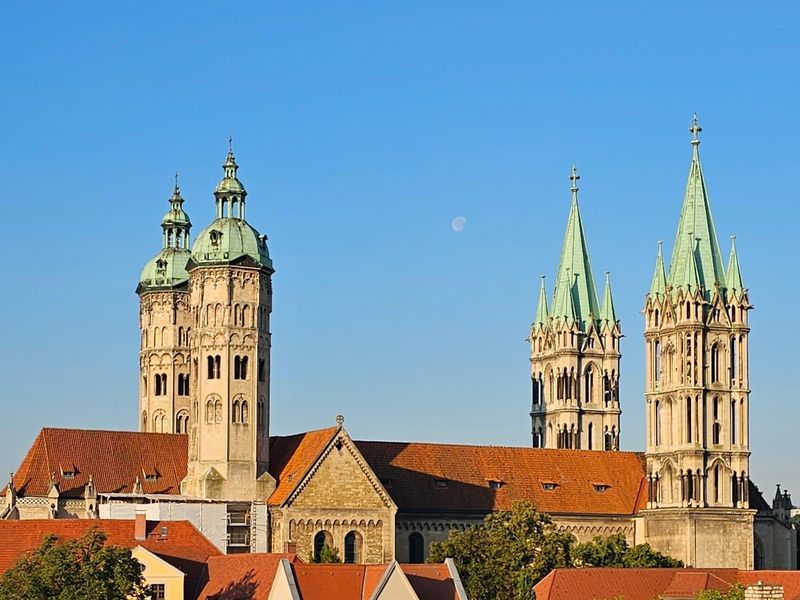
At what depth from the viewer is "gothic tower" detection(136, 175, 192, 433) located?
429ft

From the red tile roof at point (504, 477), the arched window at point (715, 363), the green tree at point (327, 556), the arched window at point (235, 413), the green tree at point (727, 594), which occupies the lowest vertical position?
the green tree at point (727, 594)

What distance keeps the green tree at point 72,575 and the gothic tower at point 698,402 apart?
53111 mm

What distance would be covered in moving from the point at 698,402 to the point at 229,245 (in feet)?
106

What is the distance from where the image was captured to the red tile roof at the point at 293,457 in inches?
4281

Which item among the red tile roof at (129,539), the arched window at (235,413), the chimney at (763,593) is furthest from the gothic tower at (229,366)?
the chimney at (763,593)

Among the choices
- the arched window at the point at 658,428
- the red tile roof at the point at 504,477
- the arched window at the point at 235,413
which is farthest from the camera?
the arched window at the point at 658,428

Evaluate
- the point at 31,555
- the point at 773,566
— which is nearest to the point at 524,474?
the point at 773,566

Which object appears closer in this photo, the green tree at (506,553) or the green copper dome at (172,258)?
the green tree at (506,553)

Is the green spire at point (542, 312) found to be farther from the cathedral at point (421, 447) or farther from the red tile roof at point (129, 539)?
the red tile roof at point (129, 539)

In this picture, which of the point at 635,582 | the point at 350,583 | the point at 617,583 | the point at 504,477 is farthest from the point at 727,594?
the point at 504,477

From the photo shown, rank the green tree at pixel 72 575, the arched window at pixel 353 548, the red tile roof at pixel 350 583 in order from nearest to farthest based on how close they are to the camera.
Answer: the green tree at pixel 72 575 < the red tile roof at pixel 350 583 < the arched window at pixel 353 548

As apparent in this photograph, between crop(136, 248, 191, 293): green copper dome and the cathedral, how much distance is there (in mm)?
153

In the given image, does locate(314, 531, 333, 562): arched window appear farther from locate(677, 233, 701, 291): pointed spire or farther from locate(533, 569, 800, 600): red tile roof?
locate(677, 233, 701, 291): pointed spire

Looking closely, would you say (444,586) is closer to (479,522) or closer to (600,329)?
(479,522)
